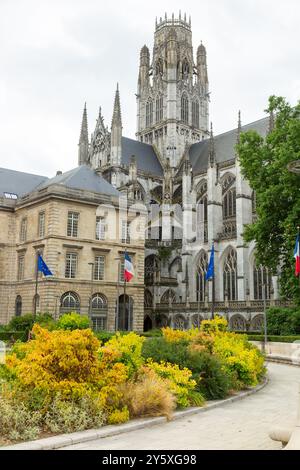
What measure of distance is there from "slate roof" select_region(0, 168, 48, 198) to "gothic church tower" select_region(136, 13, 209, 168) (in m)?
25.0

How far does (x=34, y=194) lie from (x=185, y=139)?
3626 centimetres

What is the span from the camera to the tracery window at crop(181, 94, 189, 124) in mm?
70850

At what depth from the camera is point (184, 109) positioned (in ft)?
234

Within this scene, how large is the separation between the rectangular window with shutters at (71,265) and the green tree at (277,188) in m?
15.7

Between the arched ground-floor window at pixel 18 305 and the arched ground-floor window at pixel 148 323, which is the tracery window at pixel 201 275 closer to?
the arched ground-floor window at pixel 148 323

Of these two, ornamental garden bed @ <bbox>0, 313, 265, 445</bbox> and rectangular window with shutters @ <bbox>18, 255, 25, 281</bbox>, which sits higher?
rectangular window with shutters @ <bbox>18, 255, 25, 281</bbox>

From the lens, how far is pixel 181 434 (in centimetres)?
807

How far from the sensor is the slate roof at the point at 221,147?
188ft

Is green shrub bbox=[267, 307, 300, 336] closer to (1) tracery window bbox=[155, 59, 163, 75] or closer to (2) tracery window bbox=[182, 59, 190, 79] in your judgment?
(2) tracery window bbox=[182, 59, 190, 79]

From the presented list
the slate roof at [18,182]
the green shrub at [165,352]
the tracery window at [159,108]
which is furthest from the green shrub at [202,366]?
the tracery window at [159,108]

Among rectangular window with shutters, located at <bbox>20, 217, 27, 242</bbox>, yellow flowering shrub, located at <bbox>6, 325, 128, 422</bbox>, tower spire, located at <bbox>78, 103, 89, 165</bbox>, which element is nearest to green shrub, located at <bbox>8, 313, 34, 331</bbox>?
rectangular window with shutters, located at <bbox>20, 217, 27, 242</bbox>

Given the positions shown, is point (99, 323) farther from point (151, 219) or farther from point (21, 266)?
point (151, 219)
